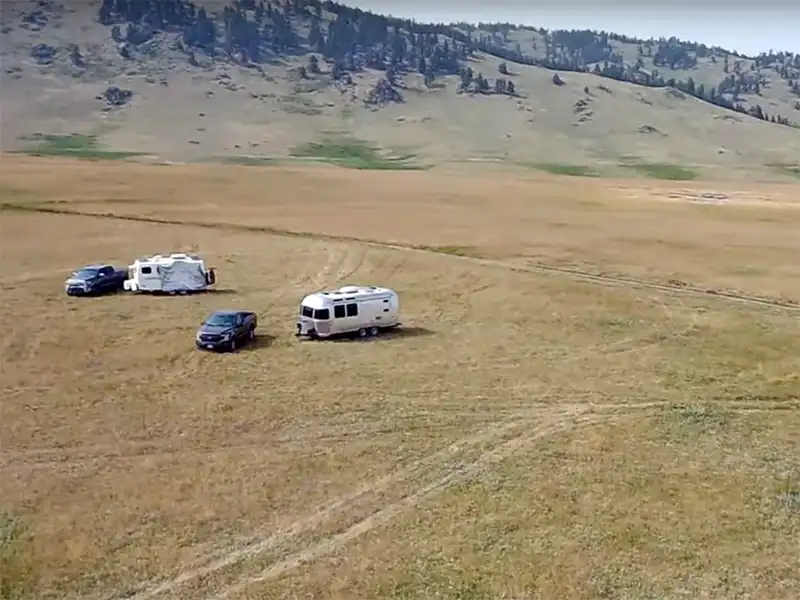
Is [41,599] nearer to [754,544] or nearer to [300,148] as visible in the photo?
[754,544]

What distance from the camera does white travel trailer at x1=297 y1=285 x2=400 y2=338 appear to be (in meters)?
40.9

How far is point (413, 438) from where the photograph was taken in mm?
30781

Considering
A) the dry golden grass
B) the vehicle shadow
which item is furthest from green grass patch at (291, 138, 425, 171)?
the vehicle shadow

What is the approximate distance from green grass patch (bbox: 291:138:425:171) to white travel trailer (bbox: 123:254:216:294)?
11484 centimetres

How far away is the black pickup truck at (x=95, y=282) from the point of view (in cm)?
4922

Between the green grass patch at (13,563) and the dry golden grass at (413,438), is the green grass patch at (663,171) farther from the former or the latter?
the green grass patch at (13,563)

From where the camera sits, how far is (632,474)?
28.0 meters

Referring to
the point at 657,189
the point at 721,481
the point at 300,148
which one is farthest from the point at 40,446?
the point at 300,148

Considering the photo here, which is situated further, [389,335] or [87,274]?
[87,274]

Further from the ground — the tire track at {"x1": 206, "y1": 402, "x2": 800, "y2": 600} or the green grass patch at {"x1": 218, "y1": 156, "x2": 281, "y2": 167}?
the tire track at {"x1": 206, "y1": 402, "x2": 800, "y2": 600}

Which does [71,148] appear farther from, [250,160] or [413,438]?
[413,438]

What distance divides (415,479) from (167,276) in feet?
88.4

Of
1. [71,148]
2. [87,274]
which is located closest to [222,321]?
[87,274]

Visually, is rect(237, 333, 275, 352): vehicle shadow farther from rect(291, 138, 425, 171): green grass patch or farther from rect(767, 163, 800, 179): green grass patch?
rect(767, 163, 800, 179): green grass patch
